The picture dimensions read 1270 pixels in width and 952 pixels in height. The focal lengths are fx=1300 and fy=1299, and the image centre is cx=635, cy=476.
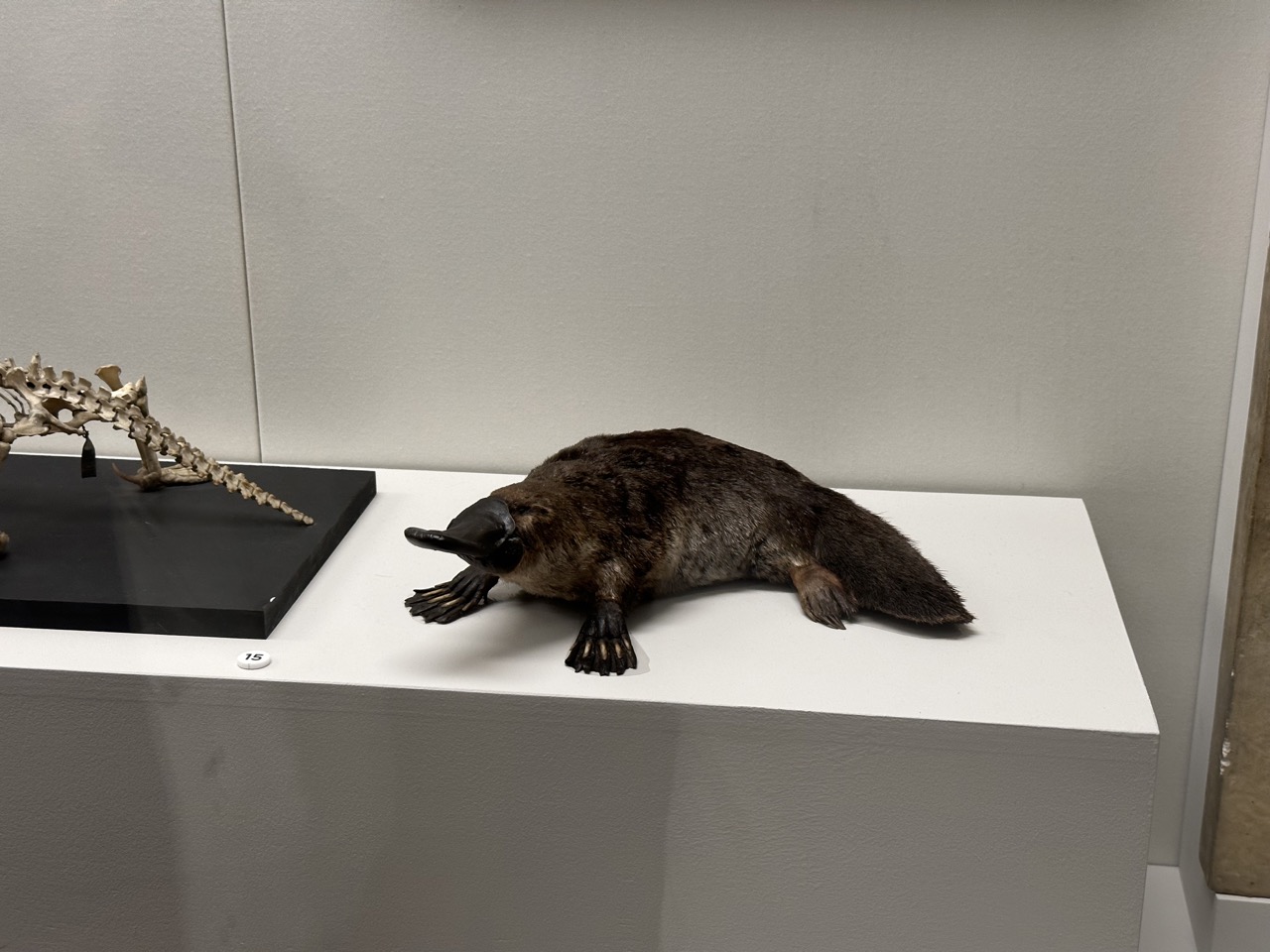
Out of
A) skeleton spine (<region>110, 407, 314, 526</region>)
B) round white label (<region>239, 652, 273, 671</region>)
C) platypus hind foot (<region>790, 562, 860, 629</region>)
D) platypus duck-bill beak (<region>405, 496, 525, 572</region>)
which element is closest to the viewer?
platypus duck-bill beak (<region>405, 496, 525, 572</region>)

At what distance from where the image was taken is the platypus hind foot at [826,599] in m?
1.40

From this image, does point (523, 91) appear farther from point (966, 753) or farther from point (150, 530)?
point (966, 753)

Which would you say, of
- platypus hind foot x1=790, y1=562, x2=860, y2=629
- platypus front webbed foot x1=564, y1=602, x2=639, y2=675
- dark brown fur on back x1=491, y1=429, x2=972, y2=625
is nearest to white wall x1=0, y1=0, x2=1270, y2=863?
dark brown fur on back x1=491, y1=429, x2=972, y2=625

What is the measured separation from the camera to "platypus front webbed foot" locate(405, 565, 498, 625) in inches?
55.2

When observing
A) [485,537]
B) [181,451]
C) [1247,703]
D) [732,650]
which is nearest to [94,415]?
[181,451]

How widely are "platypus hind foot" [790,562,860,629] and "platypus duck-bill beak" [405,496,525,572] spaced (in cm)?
34

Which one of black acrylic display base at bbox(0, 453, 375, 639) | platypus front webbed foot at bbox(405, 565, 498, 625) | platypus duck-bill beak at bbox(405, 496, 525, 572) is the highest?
platypus duck-bill beak at bbox(405, 496, 525, 572)

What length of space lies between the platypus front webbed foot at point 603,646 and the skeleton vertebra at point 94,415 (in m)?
0.44

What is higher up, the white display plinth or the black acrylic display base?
the black acrylic display base

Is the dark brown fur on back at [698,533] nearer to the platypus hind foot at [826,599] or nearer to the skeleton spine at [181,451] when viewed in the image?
the platypus hind foot at [826,599]

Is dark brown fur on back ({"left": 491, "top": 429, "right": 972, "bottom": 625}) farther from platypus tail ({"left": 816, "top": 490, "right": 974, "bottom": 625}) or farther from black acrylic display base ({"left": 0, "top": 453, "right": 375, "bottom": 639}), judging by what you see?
black acrylic display base ({"left": 0, "top": 453, "right": 375, "bottom": 639})

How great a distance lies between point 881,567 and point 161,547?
821 mm

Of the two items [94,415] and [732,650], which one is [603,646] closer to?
[732,650]

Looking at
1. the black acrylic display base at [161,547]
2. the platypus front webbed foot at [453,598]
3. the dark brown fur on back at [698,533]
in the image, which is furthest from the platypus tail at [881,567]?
the black acrylic display base at [161,547]
